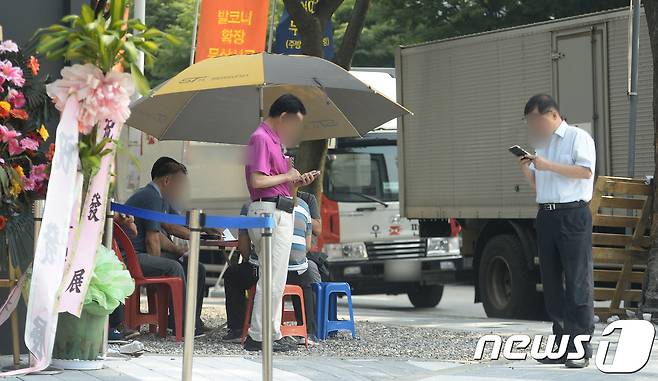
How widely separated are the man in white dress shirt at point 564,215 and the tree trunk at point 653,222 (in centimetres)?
387

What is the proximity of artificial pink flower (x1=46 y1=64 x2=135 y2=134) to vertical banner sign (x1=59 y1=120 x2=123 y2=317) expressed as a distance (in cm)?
27

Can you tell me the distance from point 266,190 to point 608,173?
6.04 meters

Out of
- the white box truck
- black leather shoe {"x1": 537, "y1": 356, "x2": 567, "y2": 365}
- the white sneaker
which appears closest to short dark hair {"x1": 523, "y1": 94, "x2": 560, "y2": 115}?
black leather shoe {"x1": 537, "y1": 356, "x2": 567, "y2": 365}

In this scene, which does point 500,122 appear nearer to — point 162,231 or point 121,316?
point 162,231

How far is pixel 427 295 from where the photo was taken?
19.8 meters

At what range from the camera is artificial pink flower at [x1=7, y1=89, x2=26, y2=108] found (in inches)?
338

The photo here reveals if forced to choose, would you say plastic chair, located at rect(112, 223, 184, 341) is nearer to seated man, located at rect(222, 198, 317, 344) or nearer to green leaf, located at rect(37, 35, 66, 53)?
seated man, located at rect(222, 198, 317, 344)

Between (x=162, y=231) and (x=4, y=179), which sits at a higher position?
(x=4, y=179)

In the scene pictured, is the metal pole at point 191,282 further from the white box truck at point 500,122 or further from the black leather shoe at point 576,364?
the white box truck at point 500,122

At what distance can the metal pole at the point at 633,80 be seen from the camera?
14.4 m

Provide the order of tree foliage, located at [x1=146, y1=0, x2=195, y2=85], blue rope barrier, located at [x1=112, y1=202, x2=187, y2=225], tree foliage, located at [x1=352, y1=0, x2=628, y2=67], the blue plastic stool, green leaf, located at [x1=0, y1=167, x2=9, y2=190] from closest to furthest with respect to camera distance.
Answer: blue rope barrier, located at [x1=112, y1=202, x2=187, y2=225]
green leaf, located at [x1=0, y1=167, x2=9, y2=190]
the blue plastic stool
tree foliage, located at [x1=352, y1=0, x2=628, y2=67]
tree foliage, located at [x1=146, y1=0, x2=195, y2=85]

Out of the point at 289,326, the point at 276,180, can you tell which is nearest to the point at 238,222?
the point at 276,180

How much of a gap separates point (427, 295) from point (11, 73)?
39.3 ft

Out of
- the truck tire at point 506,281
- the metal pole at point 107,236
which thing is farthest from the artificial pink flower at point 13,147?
the truck tire at point 506,281
